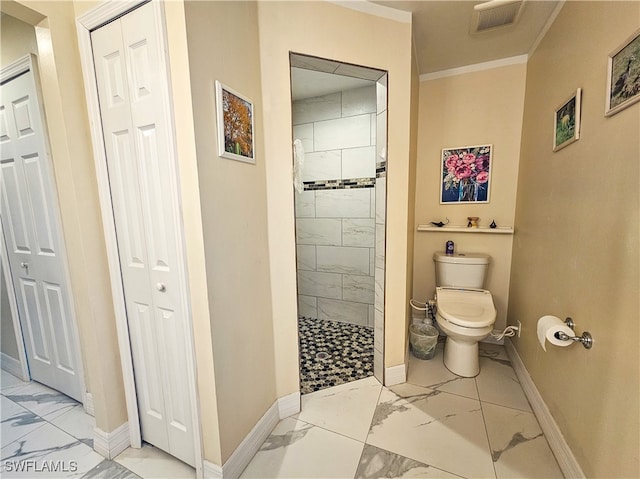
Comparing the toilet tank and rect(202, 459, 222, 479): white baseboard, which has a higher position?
the toilet tank

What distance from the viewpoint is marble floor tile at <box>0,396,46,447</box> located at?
1.55 metres

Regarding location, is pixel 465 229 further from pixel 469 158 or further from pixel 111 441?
pixel 111 441

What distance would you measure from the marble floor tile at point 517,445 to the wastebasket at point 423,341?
55 cm

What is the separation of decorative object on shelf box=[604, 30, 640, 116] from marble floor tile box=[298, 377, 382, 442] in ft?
6.33

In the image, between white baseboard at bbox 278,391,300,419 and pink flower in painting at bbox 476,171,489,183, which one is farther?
pink flower in painting at bbox 476,171,489,183

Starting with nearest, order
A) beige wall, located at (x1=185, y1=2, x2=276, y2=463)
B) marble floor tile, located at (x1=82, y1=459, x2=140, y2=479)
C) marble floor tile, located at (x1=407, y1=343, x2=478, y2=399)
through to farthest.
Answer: beige wall, located at (x1=185, y1=2, x2=276, y2=463) < marble floor tile, located at (x1=82, y1=459, x2=140, y2=479) < marble floor tile, located at (x1=407, y1=343, x2=478, y2=399)

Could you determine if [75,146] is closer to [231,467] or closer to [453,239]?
[231,467]

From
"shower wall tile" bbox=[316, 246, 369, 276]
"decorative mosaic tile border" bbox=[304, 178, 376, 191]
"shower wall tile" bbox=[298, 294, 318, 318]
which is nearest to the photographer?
"decorative mosaic tile border" bbox=[304, 178, 376, 191]

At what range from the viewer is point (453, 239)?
2424 millimetres

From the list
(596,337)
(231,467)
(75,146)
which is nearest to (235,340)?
(231,467)

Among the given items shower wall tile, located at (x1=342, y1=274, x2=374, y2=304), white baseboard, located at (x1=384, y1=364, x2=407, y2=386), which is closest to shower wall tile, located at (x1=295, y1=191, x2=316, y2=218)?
shower wall tile, located at (x1=342, y1=274, x2=374, y2=304)

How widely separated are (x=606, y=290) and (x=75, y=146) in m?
2.39

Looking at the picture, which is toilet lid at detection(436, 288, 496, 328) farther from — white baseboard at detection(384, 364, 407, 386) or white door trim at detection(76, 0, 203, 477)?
white door trim at detection(76, 0, 203, 477)

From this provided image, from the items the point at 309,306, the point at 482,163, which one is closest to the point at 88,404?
the point at 309,306
